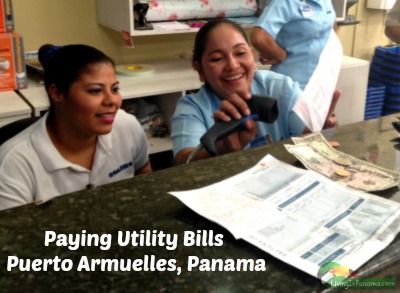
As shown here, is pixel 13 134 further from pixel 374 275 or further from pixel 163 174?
pixel 374 275

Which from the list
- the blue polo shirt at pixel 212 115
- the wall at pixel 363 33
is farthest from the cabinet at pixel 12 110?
the wall at pixel 363 33

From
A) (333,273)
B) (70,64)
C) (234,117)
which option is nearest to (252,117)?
(234,117)

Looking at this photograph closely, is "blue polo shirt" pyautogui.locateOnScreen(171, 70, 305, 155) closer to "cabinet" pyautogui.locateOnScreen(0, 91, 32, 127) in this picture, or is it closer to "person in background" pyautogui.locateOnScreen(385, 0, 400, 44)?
"cabinet" pyautogui.locateOnScreen(0, 91, 32, 127)

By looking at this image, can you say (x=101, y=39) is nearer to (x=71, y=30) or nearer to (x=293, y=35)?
(x=71, y=30)

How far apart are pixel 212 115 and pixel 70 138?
1.43ft

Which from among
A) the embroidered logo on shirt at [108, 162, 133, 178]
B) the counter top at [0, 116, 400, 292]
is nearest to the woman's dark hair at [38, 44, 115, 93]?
the embroidered logo on shirt at [108, 162, 133, 178]

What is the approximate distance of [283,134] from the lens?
1437 mm

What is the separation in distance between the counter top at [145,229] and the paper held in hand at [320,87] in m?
0.11

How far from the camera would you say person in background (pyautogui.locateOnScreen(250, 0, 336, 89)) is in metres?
2.09

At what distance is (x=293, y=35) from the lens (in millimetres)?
2186

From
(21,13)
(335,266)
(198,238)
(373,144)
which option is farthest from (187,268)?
(21,13)

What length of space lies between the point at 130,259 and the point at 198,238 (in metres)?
0.10

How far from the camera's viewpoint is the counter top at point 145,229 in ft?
1.85

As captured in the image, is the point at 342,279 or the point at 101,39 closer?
the point at 342,279
